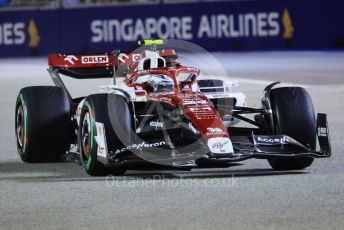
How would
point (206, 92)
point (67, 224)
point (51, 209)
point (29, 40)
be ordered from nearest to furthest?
point (67, 224)
point (51, 209)
point (206, 92)
point (29, 40)

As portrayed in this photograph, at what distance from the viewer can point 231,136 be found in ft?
28.8

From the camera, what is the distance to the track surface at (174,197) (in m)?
6.75

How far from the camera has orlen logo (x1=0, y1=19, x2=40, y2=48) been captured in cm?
3033

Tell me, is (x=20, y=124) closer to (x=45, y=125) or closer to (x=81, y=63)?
(x=45, y=125)

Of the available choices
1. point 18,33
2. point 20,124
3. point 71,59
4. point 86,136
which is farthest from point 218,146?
point 18,33

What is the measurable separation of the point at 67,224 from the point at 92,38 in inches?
932

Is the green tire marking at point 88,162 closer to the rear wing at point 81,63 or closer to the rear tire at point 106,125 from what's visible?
the rear tire at point 106,125

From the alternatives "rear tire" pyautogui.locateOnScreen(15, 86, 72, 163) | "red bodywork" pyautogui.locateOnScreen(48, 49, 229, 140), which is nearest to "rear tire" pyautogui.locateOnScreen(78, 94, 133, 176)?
"red bodywork" pyautogui.locateOnScreen(48, 49, 229, 140)

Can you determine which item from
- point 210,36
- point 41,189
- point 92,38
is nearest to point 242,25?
point 210,36

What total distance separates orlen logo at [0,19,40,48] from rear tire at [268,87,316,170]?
2196 centimetres

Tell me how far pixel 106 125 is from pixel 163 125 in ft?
1.84

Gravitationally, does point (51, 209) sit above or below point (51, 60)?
below

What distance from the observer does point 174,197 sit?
25.3 feet

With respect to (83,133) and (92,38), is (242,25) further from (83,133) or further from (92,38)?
(83,133)
